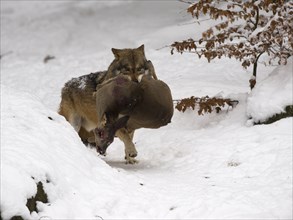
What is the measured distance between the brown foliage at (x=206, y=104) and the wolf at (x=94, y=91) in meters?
1.74

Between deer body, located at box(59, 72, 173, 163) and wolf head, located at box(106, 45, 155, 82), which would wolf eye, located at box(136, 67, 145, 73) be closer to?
wolf head, located at box(106, 45, 155, 82)

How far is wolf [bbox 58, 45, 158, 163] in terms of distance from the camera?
6.84m

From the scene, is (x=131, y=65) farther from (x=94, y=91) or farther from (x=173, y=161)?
(x=173, y=161)

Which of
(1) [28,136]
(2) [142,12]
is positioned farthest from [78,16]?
(1) [28,136]

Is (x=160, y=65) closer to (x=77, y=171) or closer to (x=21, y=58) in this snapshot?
(x=21, y=58)

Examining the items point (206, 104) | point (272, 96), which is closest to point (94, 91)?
point (206, 104)

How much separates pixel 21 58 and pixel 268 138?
11.7 metres

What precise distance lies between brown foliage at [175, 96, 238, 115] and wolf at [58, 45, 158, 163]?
1736 millimetres

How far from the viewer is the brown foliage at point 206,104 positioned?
28.9ft

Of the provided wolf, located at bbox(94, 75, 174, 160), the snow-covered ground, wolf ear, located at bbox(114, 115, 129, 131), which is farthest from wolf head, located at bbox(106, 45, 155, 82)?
the snow-covered ground

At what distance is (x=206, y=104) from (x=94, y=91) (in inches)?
82.6

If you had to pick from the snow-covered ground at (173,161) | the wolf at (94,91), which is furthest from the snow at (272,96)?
the wolf at (94,91)

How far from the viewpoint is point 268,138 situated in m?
7.08

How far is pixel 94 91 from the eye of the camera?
7.93 meters
